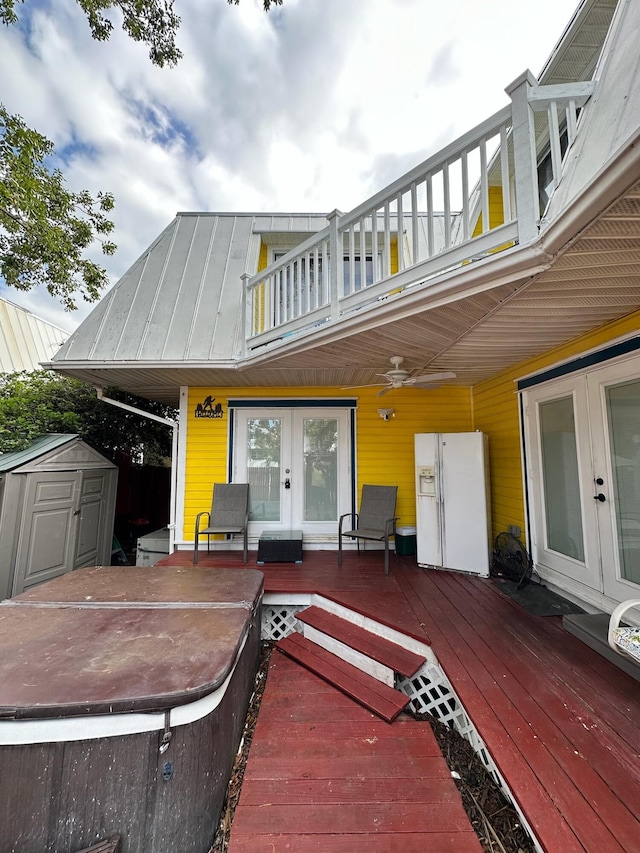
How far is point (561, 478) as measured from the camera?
3.38 m

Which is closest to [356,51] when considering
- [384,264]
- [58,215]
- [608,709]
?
[384,264]

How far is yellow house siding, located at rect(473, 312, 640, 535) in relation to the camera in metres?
3.86

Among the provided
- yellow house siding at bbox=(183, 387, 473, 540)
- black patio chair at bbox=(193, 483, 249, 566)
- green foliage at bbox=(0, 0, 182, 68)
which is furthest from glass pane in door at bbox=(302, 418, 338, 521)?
green foliage at bbox=(0, 0, 182, 68)

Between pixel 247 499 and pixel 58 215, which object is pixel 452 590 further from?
pixel 58 215

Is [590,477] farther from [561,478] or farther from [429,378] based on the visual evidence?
[429,378]

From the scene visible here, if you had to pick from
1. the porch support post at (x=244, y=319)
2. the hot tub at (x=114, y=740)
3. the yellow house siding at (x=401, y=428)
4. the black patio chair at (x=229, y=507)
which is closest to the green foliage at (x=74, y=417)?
the black patio chair at (x=229, y=507)

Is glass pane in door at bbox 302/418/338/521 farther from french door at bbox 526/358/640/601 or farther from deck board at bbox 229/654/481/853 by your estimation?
deck board at bbox 229/654/481/853

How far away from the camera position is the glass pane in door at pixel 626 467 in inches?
102

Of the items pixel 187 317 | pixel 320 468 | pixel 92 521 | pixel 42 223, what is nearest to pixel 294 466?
pixel 320 468

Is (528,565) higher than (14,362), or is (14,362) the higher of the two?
(14,362)

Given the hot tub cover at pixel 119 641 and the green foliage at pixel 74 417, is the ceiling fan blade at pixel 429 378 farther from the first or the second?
the green foliage at pixel 74 417

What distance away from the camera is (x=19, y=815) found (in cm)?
146

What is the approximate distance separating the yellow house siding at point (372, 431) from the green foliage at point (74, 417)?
2.17 meters

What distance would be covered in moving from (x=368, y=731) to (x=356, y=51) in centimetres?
657
